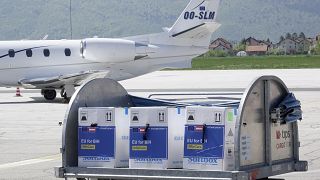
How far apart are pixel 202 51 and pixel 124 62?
148 inches

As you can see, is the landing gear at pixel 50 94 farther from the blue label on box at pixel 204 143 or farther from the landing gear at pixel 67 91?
the blue label on box at pixel 204 143

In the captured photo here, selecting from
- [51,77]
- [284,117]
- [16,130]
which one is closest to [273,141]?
[284,117]

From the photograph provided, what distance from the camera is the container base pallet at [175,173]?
10734mm

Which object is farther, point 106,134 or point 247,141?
point 106,134

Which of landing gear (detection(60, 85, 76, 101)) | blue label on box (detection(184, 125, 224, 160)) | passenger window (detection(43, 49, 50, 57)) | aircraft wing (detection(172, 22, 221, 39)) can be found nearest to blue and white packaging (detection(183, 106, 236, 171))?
blue label on box (detection(184, 125, 224, 160))

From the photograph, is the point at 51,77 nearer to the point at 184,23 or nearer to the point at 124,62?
the point at 124,62

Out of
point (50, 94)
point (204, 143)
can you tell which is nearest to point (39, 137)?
point (204, 143)

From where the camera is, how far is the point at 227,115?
35.6 feet

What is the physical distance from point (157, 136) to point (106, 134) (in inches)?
26.9

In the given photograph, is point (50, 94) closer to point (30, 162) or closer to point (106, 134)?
point (30, 162)

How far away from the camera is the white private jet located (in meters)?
38.4

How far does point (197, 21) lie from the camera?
4112cm

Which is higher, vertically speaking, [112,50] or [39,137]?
[112,50]

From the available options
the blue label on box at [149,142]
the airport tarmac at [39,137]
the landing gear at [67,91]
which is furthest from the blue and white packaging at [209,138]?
the landing gear at [67,91]
